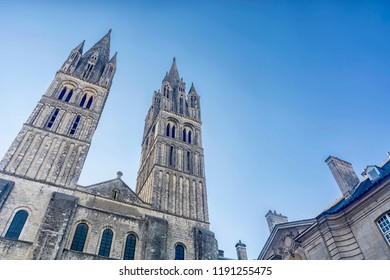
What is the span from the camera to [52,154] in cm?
2008

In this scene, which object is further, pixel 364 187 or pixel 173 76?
pixel 173 76

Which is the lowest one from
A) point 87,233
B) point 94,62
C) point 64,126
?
point 87,233

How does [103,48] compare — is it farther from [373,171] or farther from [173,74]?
[373,171]

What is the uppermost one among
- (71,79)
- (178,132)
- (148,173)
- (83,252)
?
(71,79)

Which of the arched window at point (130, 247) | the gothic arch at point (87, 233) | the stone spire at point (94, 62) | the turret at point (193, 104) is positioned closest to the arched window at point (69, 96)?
the stone spire at point (94, 62)

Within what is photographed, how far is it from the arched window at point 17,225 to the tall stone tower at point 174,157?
27.4 ft

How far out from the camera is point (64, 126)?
73.8 feet

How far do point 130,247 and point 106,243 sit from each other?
1.56 m

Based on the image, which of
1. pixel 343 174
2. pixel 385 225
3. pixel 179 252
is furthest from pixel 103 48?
pixel 385 225

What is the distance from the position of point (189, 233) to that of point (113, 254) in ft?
18.8

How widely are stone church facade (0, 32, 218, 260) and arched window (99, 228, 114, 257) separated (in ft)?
0.20

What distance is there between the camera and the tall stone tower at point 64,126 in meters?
18.8
